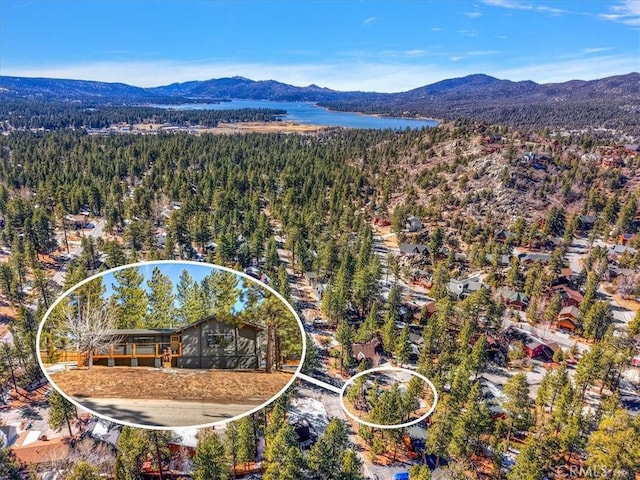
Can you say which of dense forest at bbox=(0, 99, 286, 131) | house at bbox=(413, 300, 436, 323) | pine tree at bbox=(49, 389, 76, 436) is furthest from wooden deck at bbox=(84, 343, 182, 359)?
dense forest at bbox=(0, 99, 286, 131)

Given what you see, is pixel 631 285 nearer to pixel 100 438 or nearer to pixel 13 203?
pixel 100 438

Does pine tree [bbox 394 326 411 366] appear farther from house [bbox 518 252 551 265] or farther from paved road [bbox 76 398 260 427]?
paved road [bbox 76 398 260 427]

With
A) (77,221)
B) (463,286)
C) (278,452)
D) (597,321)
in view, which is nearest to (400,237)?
(463,286)

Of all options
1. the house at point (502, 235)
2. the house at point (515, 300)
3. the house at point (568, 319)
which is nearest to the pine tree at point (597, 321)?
the house at point (568, 319)

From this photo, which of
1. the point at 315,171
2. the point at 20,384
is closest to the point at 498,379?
the point at 20,384

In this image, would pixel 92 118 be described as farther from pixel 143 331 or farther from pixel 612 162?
pixel 143 331
